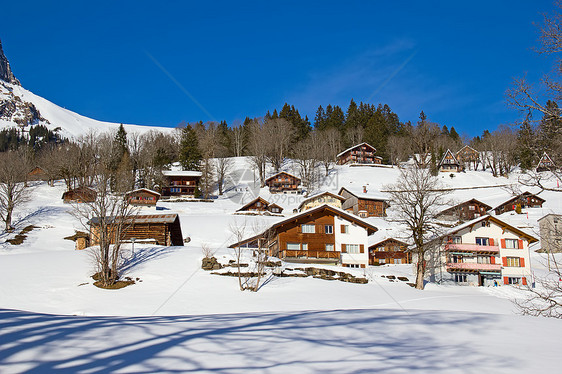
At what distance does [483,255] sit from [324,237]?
57.6 feet

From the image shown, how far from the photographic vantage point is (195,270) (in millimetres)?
28406

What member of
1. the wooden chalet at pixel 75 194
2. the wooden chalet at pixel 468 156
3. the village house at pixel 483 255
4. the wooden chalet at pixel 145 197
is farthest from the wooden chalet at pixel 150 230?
the wooden chalet at pixel 468 156

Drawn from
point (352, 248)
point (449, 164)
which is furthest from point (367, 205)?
point (449, 164)

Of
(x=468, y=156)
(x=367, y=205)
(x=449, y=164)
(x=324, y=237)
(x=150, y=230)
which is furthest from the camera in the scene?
(x=468, y=156)

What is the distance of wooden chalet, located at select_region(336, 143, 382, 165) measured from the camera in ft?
367

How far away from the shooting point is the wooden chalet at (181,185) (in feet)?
→ 268

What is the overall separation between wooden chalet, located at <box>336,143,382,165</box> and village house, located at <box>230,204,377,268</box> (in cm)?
7312

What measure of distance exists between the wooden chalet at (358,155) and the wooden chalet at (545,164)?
99688 mm

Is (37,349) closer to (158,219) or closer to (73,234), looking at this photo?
(158,219)

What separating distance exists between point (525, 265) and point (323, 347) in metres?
43.7

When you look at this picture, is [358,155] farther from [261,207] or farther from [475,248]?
[475,248]

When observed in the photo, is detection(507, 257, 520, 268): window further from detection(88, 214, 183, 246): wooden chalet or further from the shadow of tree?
the shadow of tree

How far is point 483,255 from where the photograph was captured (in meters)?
39.9

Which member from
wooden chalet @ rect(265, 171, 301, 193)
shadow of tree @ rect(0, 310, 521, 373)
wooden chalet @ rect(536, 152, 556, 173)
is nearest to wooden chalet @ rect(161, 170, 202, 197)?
wooden chalet @ rect(265, 171, 301, 193)
